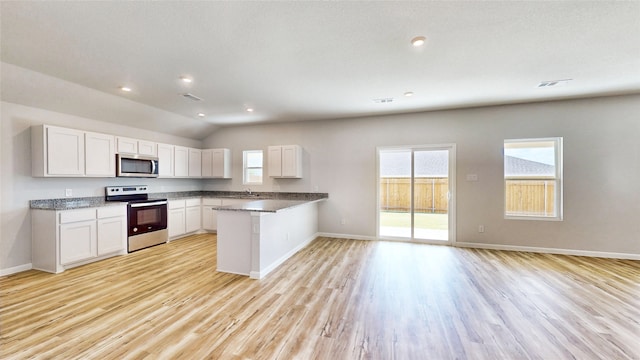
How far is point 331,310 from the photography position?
8.39 ft

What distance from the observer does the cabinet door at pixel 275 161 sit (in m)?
5.75

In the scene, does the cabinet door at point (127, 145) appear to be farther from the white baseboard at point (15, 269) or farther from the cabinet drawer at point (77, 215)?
the white baseboard at point (15, 269)

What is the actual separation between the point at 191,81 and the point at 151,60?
642 millimetres

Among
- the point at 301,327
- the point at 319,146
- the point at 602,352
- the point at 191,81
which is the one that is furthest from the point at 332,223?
the point at 602,352

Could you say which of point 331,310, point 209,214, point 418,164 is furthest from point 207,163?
point 331,310

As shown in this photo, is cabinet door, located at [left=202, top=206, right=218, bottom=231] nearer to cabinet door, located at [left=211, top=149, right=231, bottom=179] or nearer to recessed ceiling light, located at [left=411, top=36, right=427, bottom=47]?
cabinet door, located at [left=211, top=149, right=231, bottom=179]

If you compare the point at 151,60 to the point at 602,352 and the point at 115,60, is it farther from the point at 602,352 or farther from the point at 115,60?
the point at 602,352

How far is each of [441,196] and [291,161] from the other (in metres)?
3.22

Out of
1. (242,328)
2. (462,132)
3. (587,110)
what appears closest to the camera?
(242,328)

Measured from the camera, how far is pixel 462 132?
192 inches

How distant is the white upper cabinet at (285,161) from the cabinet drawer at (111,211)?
2784 mm

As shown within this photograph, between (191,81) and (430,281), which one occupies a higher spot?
(191,81)

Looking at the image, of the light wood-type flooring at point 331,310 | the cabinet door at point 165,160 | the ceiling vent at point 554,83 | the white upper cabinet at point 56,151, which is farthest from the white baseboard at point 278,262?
the ceiling vent at point 554,83

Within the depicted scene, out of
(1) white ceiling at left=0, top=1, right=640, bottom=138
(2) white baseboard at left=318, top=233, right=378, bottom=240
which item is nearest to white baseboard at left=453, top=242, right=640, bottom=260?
(2) white baseboard at left=318, top=233, right=378, bottom=240
